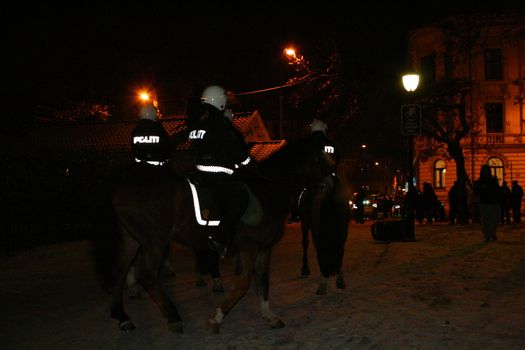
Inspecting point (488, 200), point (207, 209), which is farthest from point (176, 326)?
point (488, 200)

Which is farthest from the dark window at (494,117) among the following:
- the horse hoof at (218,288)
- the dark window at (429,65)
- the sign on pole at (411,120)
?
the horse hoof at (218,288)

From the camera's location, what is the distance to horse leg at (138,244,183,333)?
21.9ft

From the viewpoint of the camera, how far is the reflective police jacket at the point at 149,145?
8.25m

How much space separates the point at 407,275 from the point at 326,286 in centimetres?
229

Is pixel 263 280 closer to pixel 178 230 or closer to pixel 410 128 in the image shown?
pixel 178 230

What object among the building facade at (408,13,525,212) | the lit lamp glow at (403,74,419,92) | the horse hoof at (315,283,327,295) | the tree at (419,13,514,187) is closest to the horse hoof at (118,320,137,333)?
the horse hoof at (315,283,327,295)

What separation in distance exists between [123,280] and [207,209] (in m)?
1.41

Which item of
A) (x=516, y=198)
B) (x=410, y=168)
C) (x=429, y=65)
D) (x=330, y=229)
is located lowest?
(x=330, y=229)

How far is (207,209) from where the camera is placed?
655 centimetres

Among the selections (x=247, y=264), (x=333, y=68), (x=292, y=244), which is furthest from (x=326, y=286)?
(x=333, y=68)

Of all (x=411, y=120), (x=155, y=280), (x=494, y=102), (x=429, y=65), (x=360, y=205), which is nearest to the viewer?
(x=155, y=280)

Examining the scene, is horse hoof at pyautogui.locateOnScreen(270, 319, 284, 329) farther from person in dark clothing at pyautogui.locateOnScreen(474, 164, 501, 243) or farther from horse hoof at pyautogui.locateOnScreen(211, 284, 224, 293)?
person in dark clothing at pyautogui.locateOnScreen(474, 164, 501, 243)

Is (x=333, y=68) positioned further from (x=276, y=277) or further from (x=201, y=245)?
(x=201, y=245)

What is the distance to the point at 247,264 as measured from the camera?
6.71 m
